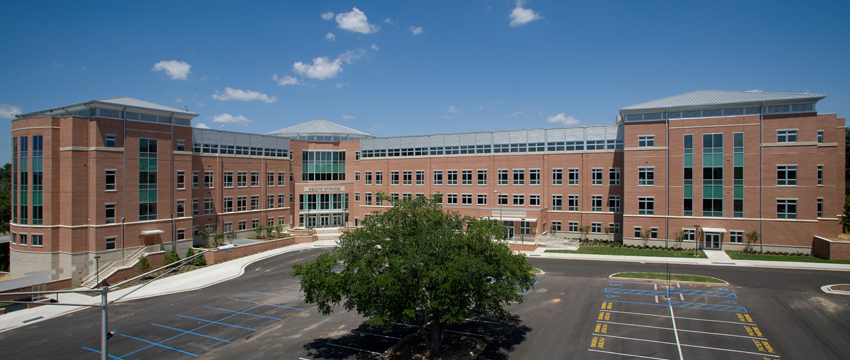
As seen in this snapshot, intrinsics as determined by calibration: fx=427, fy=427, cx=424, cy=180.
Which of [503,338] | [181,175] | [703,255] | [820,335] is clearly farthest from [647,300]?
[181,175]

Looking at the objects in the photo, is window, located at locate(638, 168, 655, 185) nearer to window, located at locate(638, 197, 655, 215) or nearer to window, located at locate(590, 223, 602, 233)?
window, located at locate(638, 197, 655, 215)

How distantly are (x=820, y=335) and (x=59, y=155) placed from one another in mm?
57815

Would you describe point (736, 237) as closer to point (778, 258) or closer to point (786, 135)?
point (778, 258)

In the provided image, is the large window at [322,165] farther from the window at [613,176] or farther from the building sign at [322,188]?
the window at [613,176]

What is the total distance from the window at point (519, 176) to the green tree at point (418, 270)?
3612 centimetres

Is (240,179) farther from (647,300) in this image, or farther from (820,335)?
(820,335)

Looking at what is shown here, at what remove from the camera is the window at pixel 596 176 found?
50.6 m

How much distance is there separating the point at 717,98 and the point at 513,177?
23248mm

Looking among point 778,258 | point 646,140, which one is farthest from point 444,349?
point 646,140

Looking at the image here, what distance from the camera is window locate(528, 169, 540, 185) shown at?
5372cm

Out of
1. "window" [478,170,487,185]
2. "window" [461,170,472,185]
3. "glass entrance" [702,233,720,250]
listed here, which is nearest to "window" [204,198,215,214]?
"window" [461,170,472,185]

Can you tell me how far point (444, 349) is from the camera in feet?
66.6

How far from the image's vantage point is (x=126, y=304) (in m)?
31.0

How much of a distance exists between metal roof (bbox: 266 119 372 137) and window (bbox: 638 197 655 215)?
43187 mm
